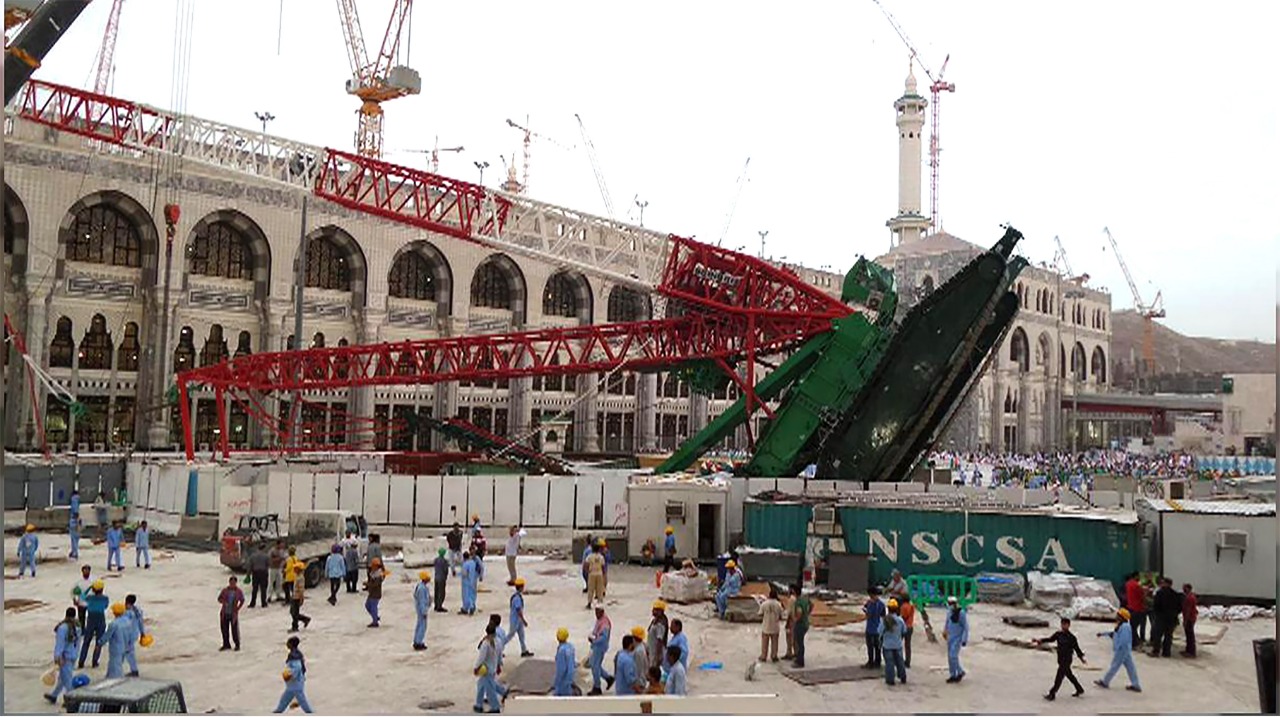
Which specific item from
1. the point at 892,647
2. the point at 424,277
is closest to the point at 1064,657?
the point at 892,647

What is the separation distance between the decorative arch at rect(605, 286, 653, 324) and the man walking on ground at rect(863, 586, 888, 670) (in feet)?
179

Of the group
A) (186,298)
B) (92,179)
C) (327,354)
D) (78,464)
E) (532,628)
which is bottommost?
(532,628)

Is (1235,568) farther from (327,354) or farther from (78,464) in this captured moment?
(78,464)

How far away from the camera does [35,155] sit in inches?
1735

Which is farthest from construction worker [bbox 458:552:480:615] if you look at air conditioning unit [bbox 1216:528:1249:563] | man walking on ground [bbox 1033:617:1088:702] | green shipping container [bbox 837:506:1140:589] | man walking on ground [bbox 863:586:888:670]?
air conditioning unit [bbox 1216:528:1249:563]

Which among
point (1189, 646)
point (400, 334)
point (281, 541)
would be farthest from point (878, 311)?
point (400, 334)

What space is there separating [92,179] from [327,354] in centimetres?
1822

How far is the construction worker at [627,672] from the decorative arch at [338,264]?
45521mm

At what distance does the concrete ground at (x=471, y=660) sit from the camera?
14250 mm

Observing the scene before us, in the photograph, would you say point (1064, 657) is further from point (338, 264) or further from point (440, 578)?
point (338, 264)

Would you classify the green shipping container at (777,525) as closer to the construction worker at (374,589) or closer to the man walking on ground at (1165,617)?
the man walking on ground at (1165,617)

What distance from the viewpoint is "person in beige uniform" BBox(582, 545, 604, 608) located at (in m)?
20.5

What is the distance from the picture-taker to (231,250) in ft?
170

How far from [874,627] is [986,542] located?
333 inches
